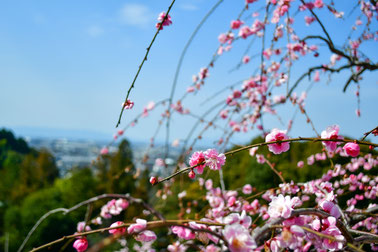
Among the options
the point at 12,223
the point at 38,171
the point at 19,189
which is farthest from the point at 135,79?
the point at 38,171

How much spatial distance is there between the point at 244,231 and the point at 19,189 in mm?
18628

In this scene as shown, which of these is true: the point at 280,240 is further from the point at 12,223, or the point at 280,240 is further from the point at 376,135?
the point at 12,223

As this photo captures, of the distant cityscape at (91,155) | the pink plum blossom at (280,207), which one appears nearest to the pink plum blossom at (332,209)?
the pink plum blossom at (280,207)

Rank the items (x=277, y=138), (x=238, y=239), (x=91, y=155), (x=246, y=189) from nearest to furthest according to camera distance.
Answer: (x=238, y=239) < (x=277, y=138) < (x=246, y=189) < (x=91, y=155)

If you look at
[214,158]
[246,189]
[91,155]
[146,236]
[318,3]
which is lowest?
[91,155]

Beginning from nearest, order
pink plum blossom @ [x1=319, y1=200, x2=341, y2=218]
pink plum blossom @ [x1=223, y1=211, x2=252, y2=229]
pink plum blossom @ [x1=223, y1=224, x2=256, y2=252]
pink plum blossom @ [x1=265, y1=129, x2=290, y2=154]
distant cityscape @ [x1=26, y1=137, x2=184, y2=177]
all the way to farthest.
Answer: pink plum blossom @ [x1=223, y1=224, x2=256, y2=252]
pink plum blossom @ [x1=223, y1=211, x2=252, y2=229]
pink plum blossom @ [x1=319, y1=200, x2=341, y2=218]
pink plum blossom @ [x1=265, y1=129, x2=290, y2=154]
distant cityscape @ [x1=26, y1=137, x2=184, y2=177]

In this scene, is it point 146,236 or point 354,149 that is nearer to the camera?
point 146,236

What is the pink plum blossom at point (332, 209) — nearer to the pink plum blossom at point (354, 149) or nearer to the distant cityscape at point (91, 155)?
the pink plum blossom at point (354, 149)

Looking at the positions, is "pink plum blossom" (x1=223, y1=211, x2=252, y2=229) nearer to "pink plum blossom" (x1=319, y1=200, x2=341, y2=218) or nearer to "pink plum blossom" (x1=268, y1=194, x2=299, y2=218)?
"pink plum blossom" (x1=268, y1=194, x2=299, y2=218)

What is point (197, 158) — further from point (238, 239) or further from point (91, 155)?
point (91, 155)

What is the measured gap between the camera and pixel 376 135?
3.44 feet

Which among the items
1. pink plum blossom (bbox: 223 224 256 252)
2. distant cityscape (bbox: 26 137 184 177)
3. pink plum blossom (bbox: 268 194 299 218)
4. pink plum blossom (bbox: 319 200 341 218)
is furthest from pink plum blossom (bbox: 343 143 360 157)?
distant cityscape (bbox: 26 137 184 177)

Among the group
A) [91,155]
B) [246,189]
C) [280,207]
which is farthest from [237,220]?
[91,155]

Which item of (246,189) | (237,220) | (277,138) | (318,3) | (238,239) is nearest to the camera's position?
(238,239)
